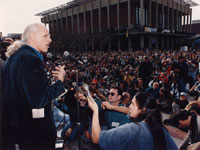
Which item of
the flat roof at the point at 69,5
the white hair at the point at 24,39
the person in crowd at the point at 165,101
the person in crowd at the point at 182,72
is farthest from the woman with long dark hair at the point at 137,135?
the flat roof at the point at 69,5

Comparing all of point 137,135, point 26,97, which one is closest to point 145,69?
point 137,135

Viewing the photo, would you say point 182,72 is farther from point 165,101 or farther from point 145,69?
point 145,69

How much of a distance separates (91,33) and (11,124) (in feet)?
128

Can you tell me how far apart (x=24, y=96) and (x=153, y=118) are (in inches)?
47.6

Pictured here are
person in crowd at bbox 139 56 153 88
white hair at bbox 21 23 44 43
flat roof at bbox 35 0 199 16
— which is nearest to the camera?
white hair at bbox 21 23 44 43

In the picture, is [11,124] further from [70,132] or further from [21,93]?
[70,132]

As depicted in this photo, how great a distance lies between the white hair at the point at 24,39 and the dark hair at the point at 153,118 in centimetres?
126

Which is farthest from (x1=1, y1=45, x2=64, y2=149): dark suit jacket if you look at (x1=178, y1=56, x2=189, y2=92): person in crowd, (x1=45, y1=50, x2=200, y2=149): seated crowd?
(x1=178, y1=56, x2=189, y2=92): person in crowd

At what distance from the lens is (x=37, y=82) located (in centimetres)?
152

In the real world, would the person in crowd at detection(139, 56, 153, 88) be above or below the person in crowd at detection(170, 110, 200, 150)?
above

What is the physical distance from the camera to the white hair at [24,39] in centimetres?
167

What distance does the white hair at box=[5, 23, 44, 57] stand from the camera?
1675 millimetres

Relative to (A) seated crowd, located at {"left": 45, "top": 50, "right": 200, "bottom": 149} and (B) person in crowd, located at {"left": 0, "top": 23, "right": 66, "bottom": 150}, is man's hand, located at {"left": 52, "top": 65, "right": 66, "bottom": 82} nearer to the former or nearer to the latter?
(B) person in crowd, located at {"left": 0, "top": 23, "right": 66, "bottom": 150}

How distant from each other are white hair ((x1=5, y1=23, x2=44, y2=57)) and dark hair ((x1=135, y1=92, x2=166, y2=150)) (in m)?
1.26
